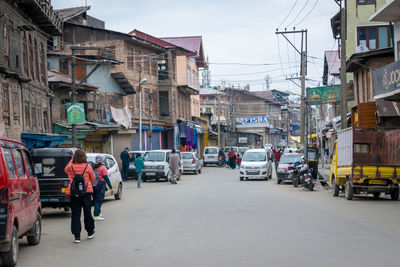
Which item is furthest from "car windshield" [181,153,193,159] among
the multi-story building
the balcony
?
the balcony

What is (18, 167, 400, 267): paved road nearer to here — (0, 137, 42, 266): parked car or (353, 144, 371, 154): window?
(0, 137, 42, 266): parked car

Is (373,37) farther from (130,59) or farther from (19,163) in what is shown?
(19,163)

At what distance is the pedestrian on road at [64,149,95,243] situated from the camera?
395 inches

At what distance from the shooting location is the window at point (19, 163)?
8.71 meters

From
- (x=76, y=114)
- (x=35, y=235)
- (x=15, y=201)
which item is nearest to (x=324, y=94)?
(x=76, y=114)

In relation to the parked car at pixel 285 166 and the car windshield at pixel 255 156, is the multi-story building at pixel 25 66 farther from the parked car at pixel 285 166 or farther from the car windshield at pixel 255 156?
the parked car at pixel 285 166

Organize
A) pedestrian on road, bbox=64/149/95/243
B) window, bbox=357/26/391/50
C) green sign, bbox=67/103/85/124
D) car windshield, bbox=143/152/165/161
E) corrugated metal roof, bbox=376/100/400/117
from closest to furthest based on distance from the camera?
pedestrian on road, bbox=64/149/95/243 → corrugated metal roof, bbox=376/100/400/117 → green sign, bbox=67/103/85/124 → car windshield, bbox=143/152/165/161 → window, bbox=357/26/391/50

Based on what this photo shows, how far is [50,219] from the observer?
47.1 ft

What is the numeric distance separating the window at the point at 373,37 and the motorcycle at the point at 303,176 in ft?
55.6

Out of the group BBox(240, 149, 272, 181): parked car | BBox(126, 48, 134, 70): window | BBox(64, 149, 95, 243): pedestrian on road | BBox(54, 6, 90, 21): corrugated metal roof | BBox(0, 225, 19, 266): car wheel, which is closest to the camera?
BBox(0, 225, 19, 266): car wheel

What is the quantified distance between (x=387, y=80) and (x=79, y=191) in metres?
14.4

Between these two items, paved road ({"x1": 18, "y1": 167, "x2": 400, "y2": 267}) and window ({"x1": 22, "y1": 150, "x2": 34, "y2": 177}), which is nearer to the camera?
paved road ({"x1": 18, "y1": 167, "x2": 400, "y2": 267})

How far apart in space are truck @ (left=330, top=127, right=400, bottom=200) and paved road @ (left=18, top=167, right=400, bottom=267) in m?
1.28

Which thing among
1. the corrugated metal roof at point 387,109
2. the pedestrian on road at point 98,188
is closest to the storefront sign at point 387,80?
the corrugated metal roof at point 387,109
